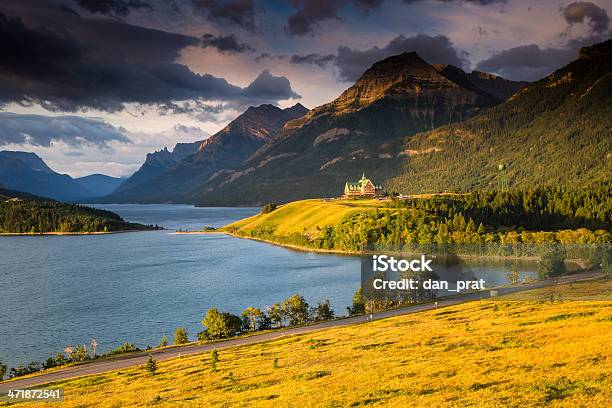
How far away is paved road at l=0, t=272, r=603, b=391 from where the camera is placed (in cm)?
7578

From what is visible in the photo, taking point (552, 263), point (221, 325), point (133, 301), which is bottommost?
point (133, 301)

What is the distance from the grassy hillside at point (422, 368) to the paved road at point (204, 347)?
7523mm

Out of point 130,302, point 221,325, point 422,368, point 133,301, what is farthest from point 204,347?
point 133,301

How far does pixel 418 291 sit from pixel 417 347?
61171mm

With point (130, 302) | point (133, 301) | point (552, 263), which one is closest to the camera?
point (552, 263)

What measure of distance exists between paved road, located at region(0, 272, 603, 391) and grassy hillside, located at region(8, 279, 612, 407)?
24.7 feet

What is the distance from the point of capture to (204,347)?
297 ft

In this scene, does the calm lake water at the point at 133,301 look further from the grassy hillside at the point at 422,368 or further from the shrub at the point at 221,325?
the grassy hillside at the point at 422,368

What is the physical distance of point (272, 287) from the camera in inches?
6634

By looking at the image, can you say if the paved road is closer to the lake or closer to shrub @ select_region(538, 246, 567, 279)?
shrub @ select_region(538, 246, 567, 279)

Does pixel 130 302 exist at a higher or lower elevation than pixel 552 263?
lower

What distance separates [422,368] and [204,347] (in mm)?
55198

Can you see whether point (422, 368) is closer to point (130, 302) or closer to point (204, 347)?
point (204, 347)

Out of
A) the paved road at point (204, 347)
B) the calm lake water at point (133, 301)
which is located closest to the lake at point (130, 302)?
the calm lake water at point (133, 301)
